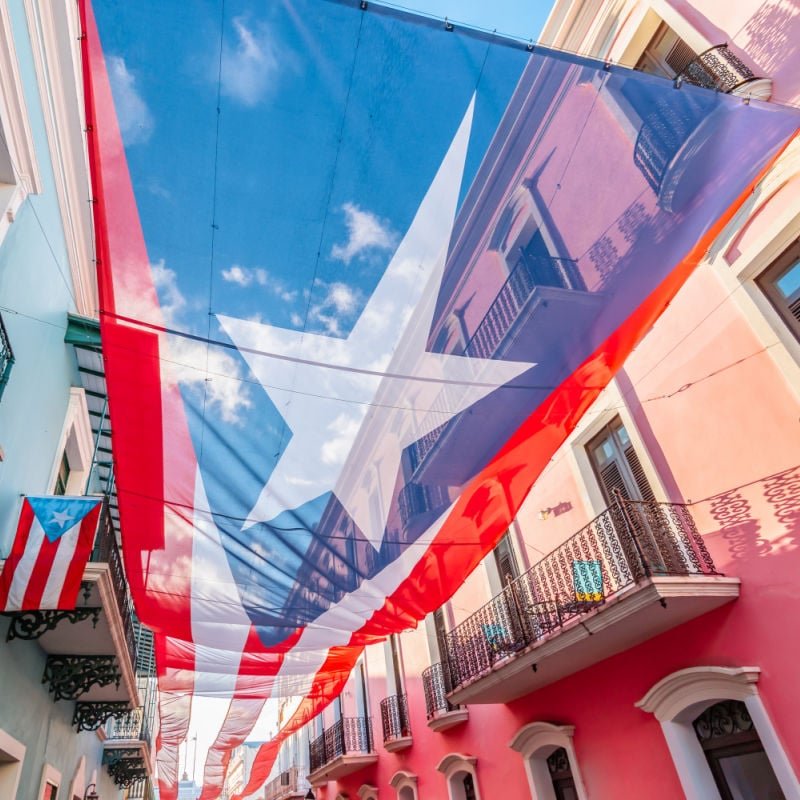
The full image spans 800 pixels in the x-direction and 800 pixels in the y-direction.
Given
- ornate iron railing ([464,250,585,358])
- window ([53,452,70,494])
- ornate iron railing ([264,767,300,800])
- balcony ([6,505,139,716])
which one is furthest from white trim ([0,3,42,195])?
ornate iron railing ([264,767,300,800])

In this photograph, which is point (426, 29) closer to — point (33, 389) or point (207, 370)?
point (207, 370)

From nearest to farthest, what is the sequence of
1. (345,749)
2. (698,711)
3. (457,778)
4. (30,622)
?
1. (30,622)
2. (698,711)
3. (457,778)
4. (345,749)

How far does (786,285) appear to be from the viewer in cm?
532

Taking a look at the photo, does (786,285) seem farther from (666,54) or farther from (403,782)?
(403,782)

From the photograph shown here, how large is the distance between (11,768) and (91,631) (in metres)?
1.23

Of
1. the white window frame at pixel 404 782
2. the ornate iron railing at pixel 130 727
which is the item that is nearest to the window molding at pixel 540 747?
the white window frame at pixel 404 782

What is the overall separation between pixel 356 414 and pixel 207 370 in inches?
33.2

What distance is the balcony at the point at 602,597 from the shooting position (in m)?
5.36

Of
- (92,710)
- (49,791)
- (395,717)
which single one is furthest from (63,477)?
(395,717)

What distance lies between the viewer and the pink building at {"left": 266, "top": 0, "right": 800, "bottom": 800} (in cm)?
310

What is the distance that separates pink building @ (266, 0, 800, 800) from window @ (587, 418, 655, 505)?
0.9 inches

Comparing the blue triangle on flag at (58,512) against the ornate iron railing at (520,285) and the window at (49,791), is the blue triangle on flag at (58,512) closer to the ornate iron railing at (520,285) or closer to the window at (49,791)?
the ornate iron railing at (520,285)

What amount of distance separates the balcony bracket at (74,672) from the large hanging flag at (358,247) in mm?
3452

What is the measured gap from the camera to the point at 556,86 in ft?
9.20
